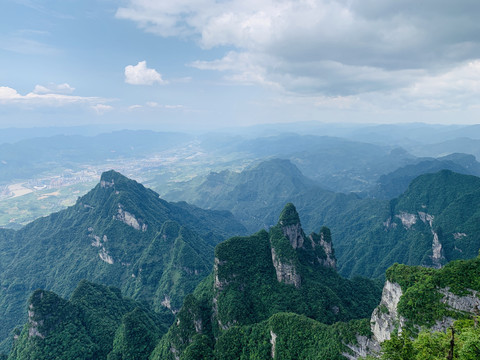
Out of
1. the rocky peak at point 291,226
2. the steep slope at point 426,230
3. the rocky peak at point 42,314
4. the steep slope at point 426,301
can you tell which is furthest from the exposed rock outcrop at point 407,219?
the rocky peak at point 42,314

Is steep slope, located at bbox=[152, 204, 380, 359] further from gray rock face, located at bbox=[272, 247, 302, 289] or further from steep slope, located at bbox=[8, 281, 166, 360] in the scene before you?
steep slope, located at bbox=[8, 281, 166, 360]

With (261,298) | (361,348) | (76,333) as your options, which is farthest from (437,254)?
(76,333)

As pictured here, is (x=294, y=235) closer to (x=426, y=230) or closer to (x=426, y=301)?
(x=426, y=301)

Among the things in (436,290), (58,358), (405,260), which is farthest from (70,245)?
(405,260)

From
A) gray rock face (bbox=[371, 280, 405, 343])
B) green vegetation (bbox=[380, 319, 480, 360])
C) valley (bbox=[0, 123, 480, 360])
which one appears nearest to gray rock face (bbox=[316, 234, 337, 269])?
valley (bbox=[0, 123, 480, 360])

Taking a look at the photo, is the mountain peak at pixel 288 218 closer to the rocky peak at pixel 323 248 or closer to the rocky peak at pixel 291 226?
the rocky peak at pixel 291 226

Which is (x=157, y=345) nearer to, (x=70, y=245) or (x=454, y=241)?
(x=70, y=245)
